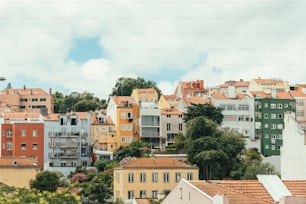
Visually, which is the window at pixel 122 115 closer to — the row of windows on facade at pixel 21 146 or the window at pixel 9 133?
the row of windows on facade at pixel 21 146

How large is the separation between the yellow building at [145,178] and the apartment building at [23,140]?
27665mm

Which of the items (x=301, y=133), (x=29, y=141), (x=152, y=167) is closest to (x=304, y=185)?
(x=301, y=133)

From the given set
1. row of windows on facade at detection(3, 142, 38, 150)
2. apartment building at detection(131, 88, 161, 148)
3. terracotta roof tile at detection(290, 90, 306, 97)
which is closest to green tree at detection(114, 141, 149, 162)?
apartment building at detection(131, 88, 161, 148)

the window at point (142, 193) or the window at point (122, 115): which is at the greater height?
the window at point (122, 115)

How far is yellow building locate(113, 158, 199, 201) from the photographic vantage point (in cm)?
7531

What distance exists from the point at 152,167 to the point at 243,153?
21279mm

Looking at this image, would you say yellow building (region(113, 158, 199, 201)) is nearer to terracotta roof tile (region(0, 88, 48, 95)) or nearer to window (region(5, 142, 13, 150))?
window (region(5, 142, 13, 150))

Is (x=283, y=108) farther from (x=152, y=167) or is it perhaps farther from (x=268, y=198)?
(x=268, y=198)

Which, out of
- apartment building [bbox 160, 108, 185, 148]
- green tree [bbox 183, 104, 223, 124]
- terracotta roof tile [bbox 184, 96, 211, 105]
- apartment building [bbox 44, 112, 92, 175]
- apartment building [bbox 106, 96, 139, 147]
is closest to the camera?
green tree [bbox 183, 104, 223, 124]

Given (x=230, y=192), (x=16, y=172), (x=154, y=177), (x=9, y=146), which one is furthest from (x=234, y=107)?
(x=230, y=192)

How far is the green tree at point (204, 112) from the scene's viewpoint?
102250mm

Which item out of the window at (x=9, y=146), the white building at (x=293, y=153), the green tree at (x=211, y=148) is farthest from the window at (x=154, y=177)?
the window at (x=9, y=146)

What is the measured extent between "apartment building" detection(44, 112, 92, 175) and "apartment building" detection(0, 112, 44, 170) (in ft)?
2.31

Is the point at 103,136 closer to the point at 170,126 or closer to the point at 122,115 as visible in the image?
the point at 122,115
